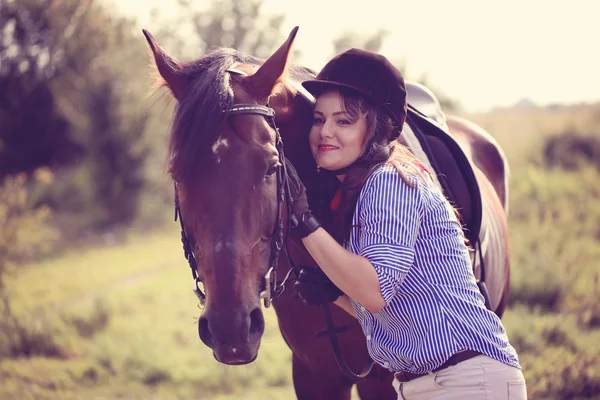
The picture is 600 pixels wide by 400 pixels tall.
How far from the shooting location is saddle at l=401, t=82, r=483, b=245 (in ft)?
9.48

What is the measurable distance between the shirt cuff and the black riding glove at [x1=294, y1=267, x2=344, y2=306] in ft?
1.41

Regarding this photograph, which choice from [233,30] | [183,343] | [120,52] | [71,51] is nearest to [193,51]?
[233,30]

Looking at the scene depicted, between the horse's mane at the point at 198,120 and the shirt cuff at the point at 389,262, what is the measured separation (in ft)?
1.97

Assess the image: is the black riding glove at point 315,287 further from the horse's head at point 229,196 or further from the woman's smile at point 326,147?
the woman's smile at point 326,147

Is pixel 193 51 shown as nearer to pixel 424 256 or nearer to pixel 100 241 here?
pixel 100 241

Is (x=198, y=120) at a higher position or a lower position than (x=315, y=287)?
higher

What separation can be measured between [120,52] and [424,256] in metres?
15.9

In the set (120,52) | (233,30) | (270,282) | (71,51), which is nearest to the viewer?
(270,282)

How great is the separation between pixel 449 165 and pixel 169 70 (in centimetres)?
155

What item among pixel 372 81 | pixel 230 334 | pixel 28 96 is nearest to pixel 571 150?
pixel 28 96

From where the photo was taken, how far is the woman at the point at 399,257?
1.83m

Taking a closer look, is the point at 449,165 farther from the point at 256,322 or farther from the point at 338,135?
the point at 256,322

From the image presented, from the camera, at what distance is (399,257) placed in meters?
1.81

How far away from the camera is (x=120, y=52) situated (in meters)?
16.3
